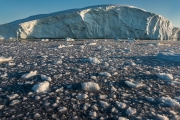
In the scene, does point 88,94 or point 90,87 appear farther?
point 90,87

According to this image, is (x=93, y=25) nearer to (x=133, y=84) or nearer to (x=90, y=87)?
(x=133, y=84)

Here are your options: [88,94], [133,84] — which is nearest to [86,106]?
[88,94]

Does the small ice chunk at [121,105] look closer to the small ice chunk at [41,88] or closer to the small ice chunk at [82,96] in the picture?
the small ice chunk at [82,96]

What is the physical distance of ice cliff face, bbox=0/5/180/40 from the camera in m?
11.0

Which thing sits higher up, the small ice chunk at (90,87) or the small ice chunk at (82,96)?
the small ice chunk at (90,87)

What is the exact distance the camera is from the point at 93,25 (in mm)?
Answer: 11734

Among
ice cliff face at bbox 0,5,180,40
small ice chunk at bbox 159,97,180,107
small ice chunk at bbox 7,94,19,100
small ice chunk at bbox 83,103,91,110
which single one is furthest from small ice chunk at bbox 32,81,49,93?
ice cliff face at bbox 0,5,180,40

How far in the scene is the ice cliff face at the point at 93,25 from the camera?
11030 mm

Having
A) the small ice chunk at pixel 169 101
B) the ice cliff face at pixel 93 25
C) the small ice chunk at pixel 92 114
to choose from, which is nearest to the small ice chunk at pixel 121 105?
the small ice chunk at pixel 92 114

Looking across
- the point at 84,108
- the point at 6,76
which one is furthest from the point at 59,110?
the point at 6,76

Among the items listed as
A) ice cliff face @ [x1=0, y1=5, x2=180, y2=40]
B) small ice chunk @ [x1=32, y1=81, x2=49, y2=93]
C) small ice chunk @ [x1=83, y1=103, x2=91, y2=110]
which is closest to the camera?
small ice chunk @ [x1=83, y1=103, x2=91, y2=110]

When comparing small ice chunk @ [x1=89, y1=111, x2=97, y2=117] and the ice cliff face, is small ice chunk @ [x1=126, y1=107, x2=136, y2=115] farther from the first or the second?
the ice cliff face

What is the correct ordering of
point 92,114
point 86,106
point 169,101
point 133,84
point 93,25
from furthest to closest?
point 93,25 < point 133,84 < point 169,101 < point 86,106 < point 92,114

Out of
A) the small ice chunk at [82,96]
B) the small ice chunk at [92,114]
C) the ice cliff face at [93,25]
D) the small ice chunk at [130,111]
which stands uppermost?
the ice cliff face at [93,25]
